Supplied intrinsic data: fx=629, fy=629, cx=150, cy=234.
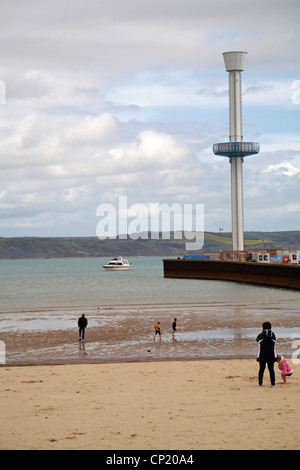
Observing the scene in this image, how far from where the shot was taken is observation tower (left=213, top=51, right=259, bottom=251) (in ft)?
342

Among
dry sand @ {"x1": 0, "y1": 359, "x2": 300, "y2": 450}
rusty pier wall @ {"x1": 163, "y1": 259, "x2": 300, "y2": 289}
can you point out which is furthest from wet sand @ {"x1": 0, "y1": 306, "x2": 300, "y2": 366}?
rusty pier wall @ {"x1": 163, "y1": 259, "x2": 300, "y2": 289}

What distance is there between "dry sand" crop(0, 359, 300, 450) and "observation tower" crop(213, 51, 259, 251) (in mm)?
89961

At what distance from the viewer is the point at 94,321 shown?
39281 mm

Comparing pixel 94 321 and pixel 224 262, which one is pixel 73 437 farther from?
pixel 224 262

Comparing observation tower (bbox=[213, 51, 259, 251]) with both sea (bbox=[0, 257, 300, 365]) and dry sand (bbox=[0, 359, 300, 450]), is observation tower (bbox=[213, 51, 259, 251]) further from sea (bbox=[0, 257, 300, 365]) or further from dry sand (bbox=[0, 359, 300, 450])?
dry sand (bbox=[0, 359, 300, 450])

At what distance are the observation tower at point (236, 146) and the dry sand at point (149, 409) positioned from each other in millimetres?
89961

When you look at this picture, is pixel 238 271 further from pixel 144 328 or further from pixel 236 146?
pixel 144 328

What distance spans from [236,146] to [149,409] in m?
96.6

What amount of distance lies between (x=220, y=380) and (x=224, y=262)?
86.2 metres

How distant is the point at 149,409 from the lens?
1341 centimetres

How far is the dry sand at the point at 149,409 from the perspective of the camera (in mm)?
10945

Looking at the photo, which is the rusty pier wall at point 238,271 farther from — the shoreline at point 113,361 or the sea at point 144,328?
the shoreline at point 113,361
